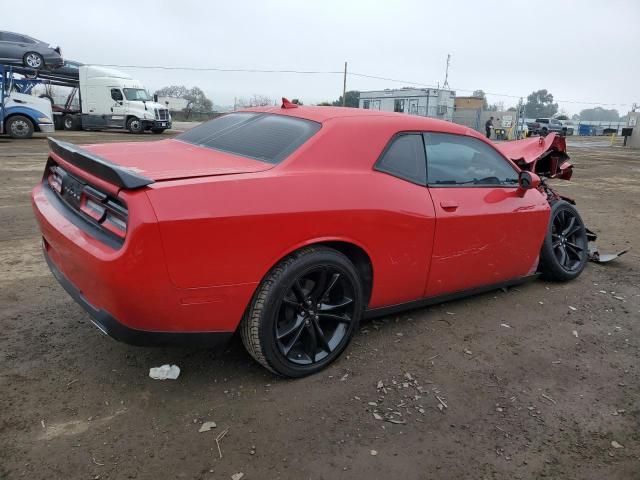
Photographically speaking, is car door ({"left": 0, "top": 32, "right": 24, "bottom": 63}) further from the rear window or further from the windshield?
the rear window

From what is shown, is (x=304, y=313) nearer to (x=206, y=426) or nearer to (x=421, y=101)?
(x=206, y=426)

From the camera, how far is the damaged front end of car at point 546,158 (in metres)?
5.13

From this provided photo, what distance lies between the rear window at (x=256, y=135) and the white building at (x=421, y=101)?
33.7m

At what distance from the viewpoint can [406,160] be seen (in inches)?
132

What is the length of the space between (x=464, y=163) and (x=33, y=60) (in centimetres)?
2167

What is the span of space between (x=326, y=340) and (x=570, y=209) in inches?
122

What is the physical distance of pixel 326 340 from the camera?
303 centimetres

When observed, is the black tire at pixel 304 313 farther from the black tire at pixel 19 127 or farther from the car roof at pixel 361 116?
the black tire at pixel 19 127

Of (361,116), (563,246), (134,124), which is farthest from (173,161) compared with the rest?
(134,124)

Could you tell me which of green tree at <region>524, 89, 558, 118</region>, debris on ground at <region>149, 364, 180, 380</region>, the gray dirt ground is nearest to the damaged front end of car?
the gray dirt ground

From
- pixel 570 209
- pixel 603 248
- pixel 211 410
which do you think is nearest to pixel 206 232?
pixel 211 410

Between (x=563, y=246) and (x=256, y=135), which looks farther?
(x=563, y=246)

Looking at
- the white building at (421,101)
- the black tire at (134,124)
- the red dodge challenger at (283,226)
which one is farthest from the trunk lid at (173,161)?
the white building at (421,101)

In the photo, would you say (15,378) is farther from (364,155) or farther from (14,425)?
(364,155)
